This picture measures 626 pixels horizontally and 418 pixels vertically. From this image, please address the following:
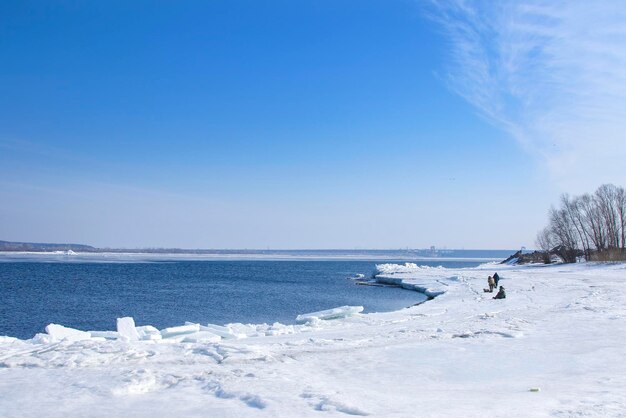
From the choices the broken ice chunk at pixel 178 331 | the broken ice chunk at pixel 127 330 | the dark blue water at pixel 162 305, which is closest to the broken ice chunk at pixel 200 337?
the broken ice chunk at pixel 178 331

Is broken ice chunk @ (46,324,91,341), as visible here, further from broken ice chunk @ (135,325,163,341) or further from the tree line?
the tree line

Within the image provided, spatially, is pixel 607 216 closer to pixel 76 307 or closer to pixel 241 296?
pixel 241 296

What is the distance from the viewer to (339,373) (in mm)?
9461

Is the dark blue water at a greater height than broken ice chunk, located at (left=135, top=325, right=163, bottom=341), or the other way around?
broken ice chunk, located at (left=135, top=325, right=163, bottom=341)

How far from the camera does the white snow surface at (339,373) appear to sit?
23.2 feet

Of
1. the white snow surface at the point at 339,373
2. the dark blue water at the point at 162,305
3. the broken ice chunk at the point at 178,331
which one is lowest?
the dark blue water at the point at 162,305

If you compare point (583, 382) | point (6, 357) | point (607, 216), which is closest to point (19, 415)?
point (6, 357)

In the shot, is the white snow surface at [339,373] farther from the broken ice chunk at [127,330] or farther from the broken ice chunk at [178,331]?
the broken ice chunk at [127,330]

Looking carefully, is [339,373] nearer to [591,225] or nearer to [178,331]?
[178,331]

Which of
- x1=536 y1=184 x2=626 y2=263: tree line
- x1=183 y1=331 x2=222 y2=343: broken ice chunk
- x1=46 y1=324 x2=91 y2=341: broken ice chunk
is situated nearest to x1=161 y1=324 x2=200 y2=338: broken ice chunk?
x1=183 y1=331 x2=222 y2=343: broken ice chunk

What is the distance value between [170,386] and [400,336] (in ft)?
23.9

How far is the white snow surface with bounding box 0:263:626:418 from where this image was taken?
709cm

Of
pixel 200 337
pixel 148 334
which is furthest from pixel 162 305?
pixel 200 337

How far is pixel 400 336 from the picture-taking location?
13.8 meters
